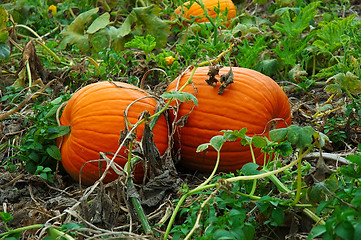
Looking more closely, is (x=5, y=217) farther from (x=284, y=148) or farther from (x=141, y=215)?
(x=284, y=148)

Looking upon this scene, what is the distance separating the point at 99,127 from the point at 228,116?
2.28ft

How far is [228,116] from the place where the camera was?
2721 millimetres

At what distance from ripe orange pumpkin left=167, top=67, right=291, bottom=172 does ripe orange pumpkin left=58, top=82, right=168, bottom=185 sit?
16cm

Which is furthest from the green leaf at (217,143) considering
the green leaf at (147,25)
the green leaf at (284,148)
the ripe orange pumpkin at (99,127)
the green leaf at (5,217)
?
the green leaf at (147,25)

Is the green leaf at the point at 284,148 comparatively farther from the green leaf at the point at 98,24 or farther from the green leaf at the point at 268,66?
the green leaf at the point at 98,24

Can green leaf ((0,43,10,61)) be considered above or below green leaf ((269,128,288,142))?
below

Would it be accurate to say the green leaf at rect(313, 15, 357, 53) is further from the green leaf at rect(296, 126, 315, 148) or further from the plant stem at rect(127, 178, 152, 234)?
the plant stem at rect(127, 178, 152, 234)

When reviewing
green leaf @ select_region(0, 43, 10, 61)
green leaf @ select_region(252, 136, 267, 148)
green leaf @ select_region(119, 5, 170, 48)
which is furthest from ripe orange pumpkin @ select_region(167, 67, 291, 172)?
green leaf @ select_region(119, 5, 170, 48)

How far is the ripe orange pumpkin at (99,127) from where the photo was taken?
8.78 feet

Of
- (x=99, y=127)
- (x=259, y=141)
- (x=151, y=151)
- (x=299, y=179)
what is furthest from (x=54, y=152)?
(x=299, y=179)

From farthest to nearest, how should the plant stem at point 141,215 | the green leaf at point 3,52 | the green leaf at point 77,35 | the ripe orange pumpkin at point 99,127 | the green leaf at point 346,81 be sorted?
the green leaf at point 77,35, the green leaf at point 3,52, the green leaf at point 346,81, the ripe orange pumpkin at point 99,127, the plant stem at point 141,215

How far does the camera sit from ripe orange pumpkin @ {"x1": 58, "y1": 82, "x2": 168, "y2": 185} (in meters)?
2.68

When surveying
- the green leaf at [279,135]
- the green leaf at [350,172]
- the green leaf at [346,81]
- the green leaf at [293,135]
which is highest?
the green leaf at [293,135]

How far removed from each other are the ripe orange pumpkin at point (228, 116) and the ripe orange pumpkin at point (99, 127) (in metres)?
0.16
